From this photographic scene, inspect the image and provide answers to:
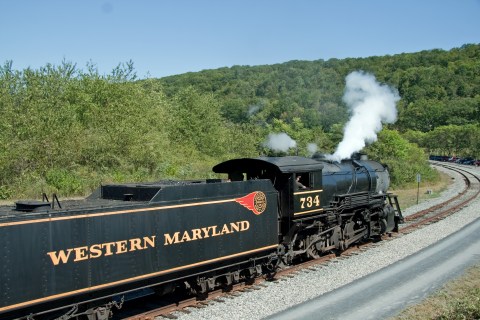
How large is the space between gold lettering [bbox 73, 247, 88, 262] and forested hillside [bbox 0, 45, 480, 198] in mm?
9106

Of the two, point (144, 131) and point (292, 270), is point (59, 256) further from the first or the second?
point (144, 131)

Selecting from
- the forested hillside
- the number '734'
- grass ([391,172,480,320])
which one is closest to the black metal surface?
the number '734'

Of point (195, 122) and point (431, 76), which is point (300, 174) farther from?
point (431, 76)

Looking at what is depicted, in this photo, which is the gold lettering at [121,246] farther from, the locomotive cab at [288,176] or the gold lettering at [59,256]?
the locomotive cab at [288,176]

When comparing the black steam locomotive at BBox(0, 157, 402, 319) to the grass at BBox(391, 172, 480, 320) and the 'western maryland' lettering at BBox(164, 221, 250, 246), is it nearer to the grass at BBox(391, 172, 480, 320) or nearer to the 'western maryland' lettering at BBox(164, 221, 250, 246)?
the 'western maryland' lettering at BBox(164, 221, 250, 246)

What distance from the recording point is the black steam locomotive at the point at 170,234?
734cm

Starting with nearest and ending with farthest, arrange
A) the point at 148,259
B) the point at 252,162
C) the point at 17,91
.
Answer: the point at 148,259 < the point at 252,162 < the point at 17,91

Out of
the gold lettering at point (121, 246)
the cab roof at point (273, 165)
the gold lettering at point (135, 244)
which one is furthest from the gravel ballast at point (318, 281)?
the cab roof at point (273, 165)

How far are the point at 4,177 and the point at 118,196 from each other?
17643 millimetres

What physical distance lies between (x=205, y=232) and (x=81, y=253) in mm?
3075

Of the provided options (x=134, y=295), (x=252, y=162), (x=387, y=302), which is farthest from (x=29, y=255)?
(x=387, y=302)

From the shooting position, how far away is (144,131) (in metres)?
30.9

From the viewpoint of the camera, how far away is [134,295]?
1116 cm

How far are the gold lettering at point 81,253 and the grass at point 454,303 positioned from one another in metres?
6.41
